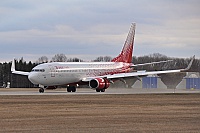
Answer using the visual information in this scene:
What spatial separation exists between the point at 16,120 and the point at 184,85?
6844cm

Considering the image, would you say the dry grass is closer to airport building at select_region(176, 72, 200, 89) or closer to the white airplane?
the white airplane

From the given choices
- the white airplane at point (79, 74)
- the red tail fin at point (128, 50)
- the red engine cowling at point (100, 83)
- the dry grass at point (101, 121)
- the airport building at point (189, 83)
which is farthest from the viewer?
the airport building at point (189, 83)

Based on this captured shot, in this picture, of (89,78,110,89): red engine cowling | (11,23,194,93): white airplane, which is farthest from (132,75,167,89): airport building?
(89,78,110,89): red engine cowling

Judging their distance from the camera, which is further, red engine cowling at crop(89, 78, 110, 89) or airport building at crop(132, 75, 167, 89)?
A: airport building at crop(132, 75, 167, 89)

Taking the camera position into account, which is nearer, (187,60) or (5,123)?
(5,123)

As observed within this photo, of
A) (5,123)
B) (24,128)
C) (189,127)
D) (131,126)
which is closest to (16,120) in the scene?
(5,123)

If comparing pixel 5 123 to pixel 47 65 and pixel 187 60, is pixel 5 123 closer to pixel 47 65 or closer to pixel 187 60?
pixel 47 65

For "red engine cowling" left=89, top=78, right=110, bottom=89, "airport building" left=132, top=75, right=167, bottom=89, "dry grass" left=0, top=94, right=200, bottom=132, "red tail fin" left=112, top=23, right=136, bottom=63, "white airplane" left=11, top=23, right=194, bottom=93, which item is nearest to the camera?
"dry grass" left=0, top=94, right=200, bottom=132

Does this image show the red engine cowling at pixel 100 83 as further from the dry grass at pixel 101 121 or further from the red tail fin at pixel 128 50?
the dry grass at pixel 101 121

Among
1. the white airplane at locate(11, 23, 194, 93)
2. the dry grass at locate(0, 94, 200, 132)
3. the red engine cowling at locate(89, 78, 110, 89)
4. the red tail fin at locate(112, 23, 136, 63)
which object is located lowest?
the dry grass at locate(0, 94, 200, 132)

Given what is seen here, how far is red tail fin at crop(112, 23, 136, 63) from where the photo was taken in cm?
8476

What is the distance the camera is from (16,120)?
96.7ft

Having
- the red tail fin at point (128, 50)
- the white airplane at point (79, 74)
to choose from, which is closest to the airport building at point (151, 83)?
the red tail fin at point (128, 50)

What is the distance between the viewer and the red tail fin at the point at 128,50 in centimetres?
8476
